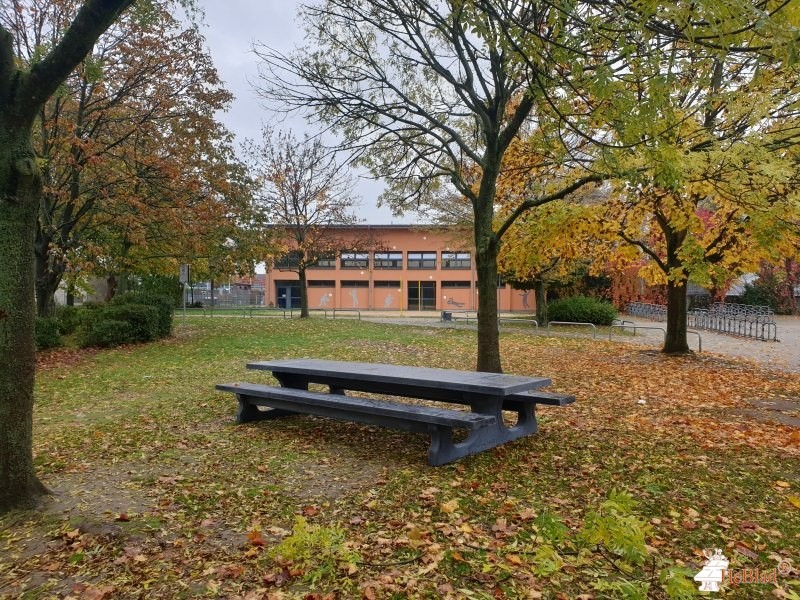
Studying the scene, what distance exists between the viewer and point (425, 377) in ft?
16.7

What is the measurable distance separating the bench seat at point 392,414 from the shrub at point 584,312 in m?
21.9

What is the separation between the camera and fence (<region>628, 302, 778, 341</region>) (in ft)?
68.7

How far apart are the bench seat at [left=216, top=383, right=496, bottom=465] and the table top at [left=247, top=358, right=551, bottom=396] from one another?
23cm

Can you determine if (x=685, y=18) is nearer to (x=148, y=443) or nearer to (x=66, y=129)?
(x=148, y=443)

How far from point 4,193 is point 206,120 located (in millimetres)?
14012

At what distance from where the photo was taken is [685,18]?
341 centimetres

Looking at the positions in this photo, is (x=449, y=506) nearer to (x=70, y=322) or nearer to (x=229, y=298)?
(x=70, y=322)

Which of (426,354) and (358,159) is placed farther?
(426,354)

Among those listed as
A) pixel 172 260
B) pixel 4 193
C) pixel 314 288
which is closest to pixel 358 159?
pixel 4 193

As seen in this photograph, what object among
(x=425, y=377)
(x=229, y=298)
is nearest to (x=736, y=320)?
(x=425, y=377)

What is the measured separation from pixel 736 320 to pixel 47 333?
24.7 metres

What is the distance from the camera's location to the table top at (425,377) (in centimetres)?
456

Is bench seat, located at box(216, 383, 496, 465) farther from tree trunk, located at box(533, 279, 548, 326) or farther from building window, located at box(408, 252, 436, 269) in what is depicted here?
building window, located at box(408, 252, 436, 269)

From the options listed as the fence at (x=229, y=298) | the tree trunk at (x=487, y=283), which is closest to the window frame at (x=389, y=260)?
the fence at (x=229, y=298)
